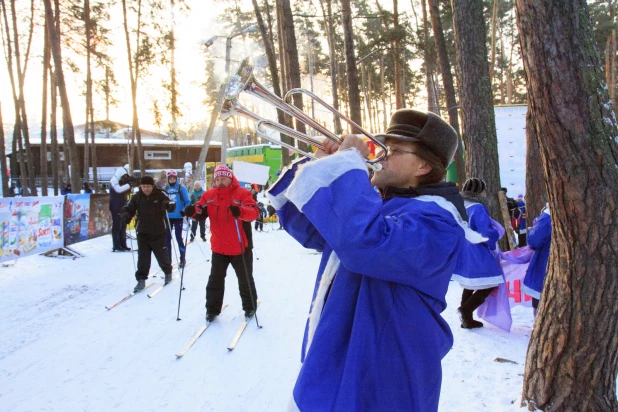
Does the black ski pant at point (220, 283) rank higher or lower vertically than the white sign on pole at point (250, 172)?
lower

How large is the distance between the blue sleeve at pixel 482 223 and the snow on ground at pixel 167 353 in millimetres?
1091

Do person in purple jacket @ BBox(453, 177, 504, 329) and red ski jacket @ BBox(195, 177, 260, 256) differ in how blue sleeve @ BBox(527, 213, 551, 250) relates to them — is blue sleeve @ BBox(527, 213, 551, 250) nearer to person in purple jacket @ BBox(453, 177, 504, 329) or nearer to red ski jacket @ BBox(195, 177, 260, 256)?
person in purple jacket @ BBox(453, 177, 504, 329)

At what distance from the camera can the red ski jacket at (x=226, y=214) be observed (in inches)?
225

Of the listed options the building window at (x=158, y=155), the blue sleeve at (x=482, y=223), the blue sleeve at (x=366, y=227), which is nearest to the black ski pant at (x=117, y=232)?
the blue sleeve at (x=482, y=223)

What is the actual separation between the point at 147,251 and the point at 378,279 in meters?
6.64

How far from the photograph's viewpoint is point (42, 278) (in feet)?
27.0

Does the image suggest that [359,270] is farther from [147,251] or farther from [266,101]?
[147,251]

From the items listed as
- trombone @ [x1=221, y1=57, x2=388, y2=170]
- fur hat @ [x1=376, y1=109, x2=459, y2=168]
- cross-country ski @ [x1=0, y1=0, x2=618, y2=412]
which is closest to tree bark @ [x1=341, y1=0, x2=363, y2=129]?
cross-country ski @ [x1=0, y1=0, x2=618, y2=412]

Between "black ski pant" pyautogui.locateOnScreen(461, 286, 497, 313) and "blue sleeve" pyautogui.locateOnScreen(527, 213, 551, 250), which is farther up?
"blue sleeve" pyautogui.locateOnScreen(527, 213, 551, 250)

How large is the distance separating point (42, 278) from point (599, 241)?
28.4ft

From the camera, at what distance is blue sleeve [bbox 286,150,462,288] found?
1215 mm

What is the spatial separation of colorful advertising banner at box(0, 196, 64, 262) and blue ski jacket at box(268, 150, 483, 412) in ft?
28.6

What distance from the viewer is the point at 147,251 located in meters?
7.36

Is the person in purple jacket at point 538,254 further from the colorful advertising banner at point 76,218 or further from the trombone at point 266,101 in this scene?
the colorful advertising banner at point 76,218
